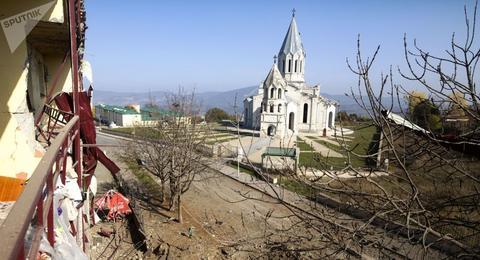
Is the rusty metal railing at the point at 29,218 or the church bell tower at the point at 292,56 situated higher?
the church bell tower at the point at 292,56

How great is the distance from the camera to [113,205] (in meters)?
15.4

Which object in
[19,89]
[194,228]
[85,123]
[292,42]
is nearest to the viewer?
[19,89]

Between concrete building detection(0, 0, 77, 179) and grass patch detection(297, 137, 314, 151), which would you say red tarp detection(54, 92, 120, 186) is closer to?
concrete building detection(0, 0, 77, 179)

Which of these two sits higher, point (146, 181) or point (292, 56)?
point (292, 56)

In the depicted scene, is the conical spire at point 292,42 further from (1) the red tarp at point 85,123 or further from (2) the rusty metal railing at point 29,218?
(2) the rusty metal railing at point 29,218

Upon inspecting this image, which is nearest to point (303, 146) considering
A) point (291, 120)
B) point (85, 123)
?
point (291, 120)

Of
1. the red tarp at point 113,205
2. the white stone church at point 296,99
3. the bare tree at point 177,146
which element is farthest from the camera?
the white stone church at point 296,99

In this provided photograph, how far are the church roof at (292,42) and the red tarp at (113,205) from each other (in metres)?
37.3

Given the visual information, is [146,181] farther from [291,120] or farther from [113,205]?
[291,120]

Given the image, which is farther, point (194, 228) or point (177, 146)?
point (177, 146)

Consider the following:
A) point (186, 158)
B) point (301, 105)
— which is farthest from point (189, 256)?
point (301, 105)

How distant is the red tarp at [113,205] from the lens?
1524cm

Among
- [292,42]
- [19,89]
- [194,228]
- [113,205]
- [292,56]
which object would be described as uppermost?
[292,42]

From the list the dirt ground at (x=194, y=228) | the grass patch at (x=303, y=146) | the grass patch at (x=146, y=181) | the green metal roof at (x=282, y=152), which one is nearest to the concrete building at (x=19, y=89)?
the green metal roof at (x=282, y=152)
